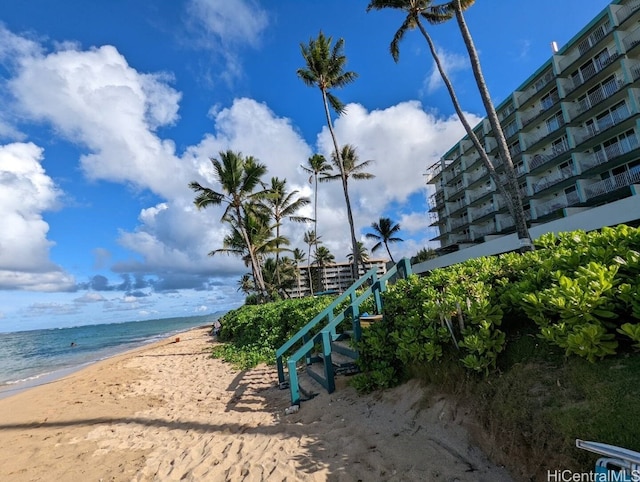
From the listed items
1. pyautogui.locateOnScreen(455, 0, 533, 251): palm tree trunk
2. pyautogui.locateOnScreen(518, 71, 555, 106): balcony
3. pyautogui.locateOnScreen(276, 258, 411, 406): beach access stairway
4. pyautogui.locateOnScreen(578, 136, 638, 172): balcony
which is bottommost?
pyautogui.locateOnScreen(276, 258, 411, 406): beach access stairway

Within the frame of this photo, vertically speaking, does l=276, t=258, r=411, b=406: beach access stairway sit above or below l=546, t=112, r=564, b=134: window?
below

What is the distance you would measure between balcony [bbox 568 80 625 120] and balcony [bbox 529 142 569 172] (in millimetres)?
2398

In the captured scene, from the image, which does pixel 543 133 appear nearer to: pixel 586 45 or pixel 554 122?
pixel 554 122

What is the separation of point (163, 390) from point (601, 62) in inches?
1337

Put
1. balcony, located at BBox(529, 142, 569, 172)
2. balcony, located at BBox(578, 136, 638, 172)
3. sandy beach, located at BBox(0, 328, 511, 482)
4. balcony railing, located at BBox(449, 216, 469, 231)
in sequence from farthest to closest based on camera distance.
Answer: balcony railing, located at BBox(449, 216, 469, 231) < balcony, located at BBox(529, 142, 569, 172) < balcony, located at BBox(578, 136, 638, 172) < sandy beach, located at BBox(0, 328, 511, 482)

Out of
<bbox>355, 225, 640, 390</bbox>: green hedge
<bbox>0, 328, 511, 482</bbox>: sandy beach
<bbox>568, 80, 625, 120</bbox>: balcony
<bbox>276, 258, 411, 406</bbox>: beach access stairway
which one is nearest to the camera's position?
<bbox>355, 225, 640, 390</bbox>: green hedge

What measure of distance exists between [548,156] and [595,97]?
5.25m

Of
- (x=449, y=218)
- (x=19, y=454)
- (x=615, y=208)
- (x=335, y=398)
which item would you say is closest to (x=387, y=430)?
(x=335, y=398)

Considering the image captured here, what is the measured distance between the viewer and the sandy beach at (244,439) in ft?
10.6

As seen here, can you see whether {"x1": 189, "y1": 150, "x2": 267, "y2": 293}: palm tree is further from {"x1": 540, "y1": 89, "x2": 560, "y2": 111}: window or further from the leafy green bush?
{"x1": 540, "y1": 89, "x2": 560, "y2": 111}: window

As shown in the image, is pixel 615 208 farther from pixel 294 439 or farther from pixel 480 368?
pixel 294 439

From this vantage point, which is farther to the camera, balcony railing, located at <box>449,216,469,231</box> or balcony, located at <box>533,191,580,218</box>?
balcony railing, located at <box>449,216,469,231</box>

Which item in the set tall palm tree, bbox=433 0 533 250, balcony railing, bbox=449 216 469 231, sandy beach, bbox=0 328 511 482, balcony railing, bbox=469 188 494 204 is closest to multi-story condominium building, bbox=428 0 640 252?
balcony railing, bbox=469 188 494 204

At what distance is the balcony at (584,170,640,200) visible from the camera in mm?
22672
